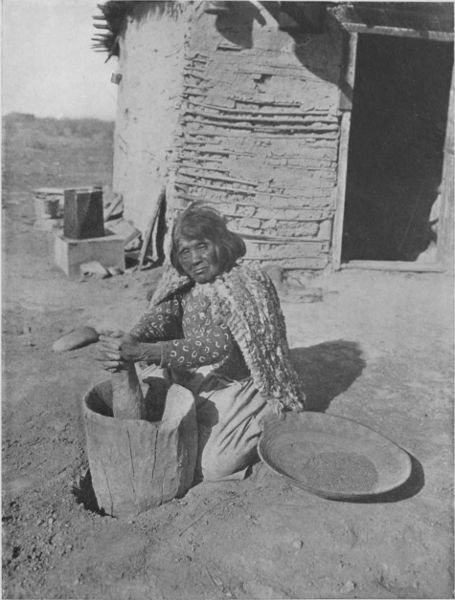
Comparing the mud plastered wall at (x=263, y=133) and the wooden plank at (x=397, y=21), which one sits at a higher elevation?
the wooden plank at (x=397, y=21)

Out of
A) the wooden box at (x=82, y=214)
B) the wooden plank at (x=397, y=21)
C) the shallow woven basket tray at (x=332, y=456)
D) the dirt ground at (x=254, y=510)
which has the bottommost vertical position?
the dirt ground at (x=254, y=510)

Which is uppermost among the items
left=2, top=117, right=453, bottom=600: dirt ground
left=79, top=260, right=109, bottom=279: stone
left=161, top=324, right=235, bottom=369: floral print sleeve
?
left=161, top=324, right=235, bottom=369: floral print sleeve

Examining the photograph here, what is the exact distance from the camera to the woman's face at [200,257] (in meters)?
3.19

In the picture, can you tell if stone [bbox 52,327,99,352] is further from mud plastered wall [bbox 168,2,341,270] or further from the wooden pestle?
mud plastered wall [bbox 168,2,341,270]

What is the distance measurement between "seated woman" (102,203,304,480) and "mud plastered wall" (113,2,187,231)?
3878 mm

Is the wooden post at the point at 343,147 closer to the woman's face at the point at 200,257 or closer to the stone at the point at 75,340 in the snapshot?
the stone at the point at 75,340

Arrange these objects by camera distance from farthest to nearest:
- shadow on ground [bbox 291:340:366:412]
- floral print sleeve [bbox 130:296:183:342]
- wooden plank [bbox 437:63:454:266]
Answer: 1. wooden plank [bbox 437:63:454:266]
2. shadow on ground [bbox 291:340:366:412]
3. floral print sleeve [bbox 130:296:183:342]

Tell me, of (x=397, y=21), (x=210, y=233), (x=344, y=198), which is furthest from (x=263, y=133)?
(x=210, y=233)

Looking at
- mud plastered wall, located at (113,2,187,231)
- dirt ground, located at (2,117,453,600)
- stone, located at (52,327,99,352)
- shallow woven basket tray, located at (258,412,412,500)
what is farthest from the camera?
mud plastered wall, located at (113,2,187,231)

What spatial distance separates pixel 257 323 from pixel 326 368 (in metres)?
1.66

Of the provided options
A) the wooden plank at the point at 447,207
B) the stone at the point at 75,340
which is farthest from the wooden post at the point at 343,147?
the stone at the point at 75,340

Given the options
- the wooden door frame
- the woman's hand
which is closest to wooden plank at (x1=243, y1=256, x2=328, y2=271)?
the wooden door frame

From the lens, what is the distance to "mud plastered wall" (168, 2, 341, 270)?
20.6 feet

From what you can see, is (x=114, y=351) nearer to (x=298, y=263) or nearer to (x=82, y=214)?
(x=298, y=263)
